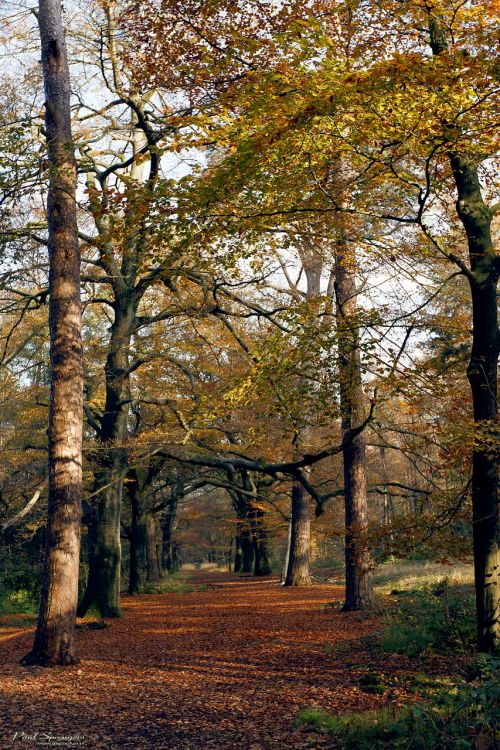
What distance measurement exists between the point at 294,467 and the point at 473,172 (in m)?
6.32

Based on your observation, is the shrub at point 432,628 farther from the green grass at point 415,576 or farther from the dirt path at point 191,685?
the green grass at point 415,576

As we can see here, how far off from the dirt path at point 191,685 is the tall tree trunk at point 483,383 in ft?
5.16

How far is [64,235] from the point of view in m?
9.57

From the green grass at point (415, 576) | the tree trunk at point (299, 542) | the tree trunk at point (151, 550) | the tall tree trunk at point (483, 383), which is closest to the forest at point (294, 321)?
the tall tree trunk at point (483, 383)

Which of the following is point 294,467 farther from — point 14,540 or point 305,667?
point 14,540

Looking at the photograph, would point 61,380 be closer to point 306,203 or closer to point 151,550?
point 306,203

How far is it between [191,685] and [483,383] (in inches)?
198

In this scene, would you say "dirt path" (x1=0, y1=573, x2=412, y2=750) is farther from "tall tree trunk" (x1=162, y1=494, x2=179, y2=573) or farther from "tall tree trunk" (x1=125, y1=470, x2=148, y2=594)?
"tall tree trunk" (x1=162, y1=494, x2=179, y2=573)

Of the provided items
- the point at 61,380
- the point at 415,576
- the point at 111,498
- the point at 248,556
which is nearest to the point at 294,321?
Answer: the point at 61,380

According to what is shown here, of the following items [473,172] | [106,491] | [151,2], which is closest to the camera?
[473,172]

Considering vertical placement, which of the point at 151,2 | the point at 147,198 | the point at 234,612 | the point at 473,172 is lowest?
the point at 234,612

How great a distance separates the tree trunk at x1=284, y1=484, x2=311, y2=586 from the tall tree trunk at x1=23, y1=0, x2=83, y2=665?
12830 millimetres

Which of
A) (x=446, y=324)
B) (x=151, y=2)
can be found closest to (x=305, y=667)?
(x=446, y=324)

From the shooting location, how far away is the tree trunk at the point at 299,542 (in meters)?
21.6
